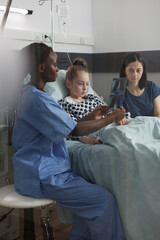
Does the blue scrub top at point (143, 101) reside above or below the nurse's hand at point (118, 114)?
above

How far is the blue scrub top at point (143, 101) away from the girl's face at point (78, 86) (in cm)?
21

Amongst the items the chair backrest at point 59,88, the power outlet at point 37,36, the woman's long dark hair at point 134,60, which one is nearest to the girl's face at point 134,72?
the woman's long dark hair at point 134,60

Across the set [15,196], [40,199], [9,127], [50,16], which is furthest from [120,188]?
[50,16]

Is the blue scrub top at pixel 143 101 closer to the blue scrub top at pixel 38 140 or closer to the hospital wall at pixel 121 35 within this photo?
the hospital wall at pixel 121 35

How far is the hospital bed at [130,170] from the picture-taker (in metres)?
1.26

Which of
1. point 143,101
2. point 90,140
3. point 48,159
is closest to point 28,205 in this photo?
point 48,159

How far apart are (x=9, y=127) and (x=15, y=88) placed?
0.19 meters

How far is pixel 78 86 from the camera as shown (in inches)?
56.2

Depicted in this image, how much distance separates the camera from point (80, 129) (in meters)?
1.35

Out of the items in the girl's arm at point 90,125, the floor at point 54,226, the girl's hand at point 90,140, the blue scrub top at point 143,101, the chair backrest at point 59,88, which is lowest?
the floor at point 54,226

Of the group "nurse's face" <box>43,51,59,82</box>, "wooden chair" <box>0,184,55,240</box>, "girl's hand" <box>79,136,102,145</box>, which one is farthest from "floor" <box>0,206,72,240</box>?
"nurse's face" <box>43,51,59,82</box>

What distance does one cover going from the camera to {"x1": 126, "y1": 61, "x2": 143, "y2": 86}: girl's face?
1.42 metres

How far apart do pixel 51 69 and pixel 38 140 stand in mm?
336

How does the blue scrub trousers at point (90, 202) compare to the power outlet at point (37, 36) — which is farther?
the power outlet at point (37, 36)
